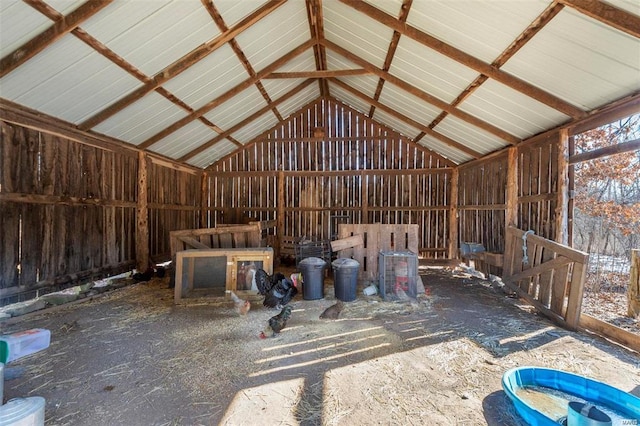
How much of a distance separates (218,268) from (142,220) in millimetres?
3065

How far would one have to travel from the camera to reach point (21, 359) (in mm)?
3174

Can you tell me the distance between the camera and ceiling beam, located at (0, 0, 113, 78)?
352 cm

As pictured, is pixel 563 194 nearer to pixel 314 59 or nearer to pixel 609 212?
pixel 609 212

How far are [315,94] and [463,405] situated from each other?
939 cm

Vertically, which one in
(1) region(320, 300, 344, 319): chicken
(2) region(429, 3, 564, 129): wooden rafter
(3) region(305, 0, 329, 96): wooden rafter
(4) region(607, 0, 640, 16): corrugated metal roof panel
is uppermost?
(3) region(305, 0, 329, 96): wooden rafter

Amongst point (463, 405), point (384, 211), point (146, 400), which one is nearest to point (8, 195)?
point (146, 400)

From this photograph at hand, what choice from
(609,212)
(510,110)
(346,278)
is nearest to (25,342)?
(346,278)

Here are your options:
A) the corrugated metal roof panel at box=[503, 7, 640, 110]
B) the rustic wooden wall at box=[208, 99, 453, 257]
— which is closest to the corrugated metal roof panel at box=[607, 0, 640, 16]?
the corrugated metal roof panel at box=[503, 7, 640, 110]

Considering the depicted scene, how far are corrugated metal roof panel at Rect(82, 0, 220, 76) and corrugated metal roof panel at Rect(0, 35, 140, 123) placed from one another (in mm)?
329

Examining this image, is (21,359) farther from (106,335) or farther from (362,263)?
(362,263)

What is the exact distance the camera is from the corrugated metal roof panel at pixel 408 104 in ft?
23.3

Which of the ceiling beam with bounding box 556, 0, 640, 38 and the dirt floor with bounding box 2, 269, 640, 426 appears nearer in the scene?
the dirt floor with bounding box 2, 269, 640, 426

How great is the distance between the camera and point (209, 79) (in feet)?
20.0

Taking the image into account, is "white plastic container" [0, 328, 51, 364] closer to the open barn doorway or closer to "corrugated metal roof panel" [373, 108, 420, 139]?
the open barn doorway
